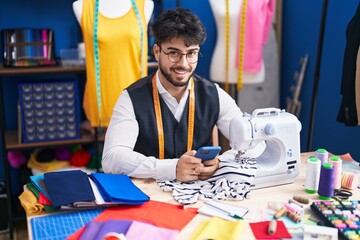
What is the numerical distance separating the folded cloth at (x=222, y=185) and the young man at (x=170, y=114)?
→ 0.11 feet

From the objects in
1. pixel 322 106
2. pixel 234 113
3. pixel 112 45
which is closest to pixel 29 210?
pixel 234 113

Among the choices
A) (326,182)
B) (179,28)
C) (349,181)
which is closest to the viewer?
(326,182)

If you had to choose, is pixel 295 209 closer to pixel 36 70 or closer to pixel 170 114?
pixel 170 114

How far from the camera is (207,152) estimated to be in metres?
1.55

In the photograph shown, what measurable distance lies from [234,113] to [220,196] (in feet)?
2.19

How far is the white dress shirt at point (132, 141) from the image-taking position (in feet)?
5.31

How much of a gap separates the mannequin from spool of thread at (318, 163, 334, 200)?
146 cm

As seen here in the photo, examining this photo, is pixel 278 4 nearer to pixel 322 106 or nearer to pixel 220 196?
pixel 322 106

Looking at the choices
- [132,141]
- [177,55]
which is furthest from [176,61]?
[132,141]

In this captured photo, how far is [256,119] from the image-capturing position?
A: 1552 millimetres

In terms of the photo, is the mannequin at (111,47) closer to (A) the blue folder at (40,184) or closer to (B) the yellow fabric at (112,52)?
(B) the yellow fabric at (112,52)

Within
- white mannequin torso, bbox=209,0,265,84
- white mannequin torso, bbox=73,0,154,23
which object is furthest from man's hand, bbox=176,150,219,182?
white mannequin torso, bbox=209,0,265,84

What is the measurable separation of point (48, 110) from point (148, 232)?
1821mm

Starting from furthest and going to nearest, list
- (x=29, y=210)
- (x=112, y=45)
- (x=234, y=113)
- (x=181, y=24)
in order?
(x=112, y=45)
(x=234, y=113)
(x=181, y=24)
(x=29, y=210)
